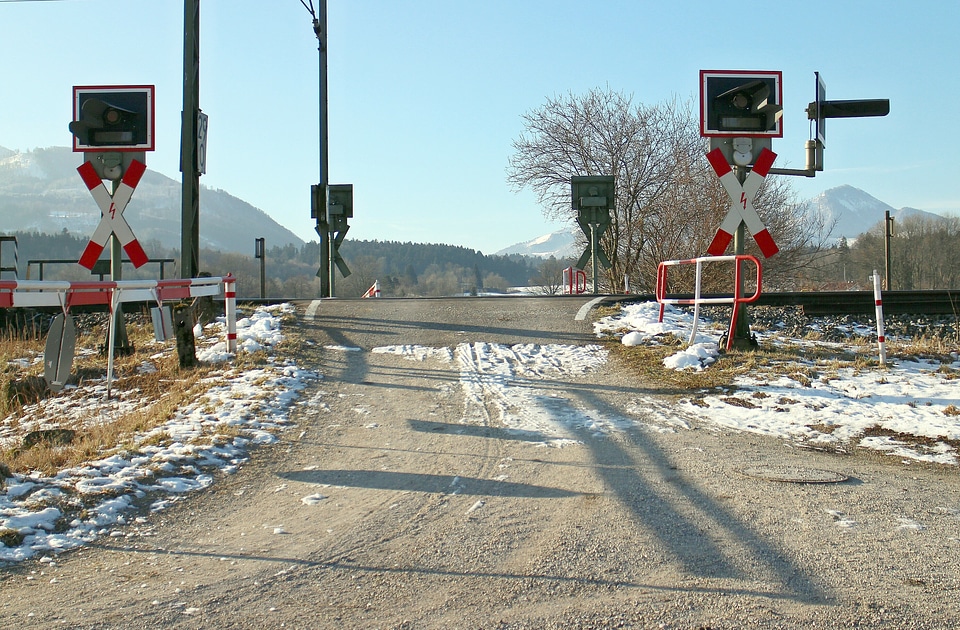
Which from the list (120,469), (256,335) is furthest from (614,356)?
(120,469)

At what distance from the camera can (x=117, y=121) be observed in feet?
33.0

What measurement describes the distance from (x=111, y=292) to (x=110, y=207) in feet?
8.79

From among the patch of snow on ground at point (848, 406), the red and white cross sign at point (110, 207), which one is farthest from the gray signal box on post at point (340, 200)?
the patch of snow on ground at point (848, 406)

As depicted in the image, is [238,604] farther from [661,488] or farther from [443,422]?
[443,422]

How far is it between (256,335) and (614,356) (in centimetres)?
A: 486

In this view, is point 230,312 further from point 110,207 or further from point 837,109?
point 837,109

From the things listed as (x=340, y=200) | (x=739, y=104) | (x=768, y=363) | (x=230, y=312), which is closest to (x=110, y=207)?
(x=230, y=312)

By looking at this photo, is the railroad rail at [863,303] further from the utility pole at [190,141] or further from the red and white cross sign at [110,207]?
the red and white cross sign at [110,207]

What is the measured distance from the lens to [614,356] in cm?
988

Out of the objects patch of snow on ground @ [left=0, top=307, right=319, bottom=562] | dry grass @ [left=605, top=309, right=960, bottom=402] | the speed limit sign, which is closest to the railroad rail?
dry grass @ [left=605, top=309, right=960, bottom=402]

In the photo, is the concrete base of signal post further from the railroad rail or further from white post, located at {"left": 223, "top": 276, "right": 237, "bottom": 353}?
white post, located at {"left": 223, "top": 276, "right": 237, "bottom": 353}

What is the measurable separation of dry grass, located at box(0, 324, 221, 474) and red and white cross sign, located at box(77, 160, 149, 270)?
1429 mm

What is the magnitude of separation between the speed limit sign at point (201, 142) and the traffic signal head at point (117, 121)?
22.6 inches

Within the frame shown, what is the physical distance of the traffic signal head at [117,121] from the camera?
999cm
